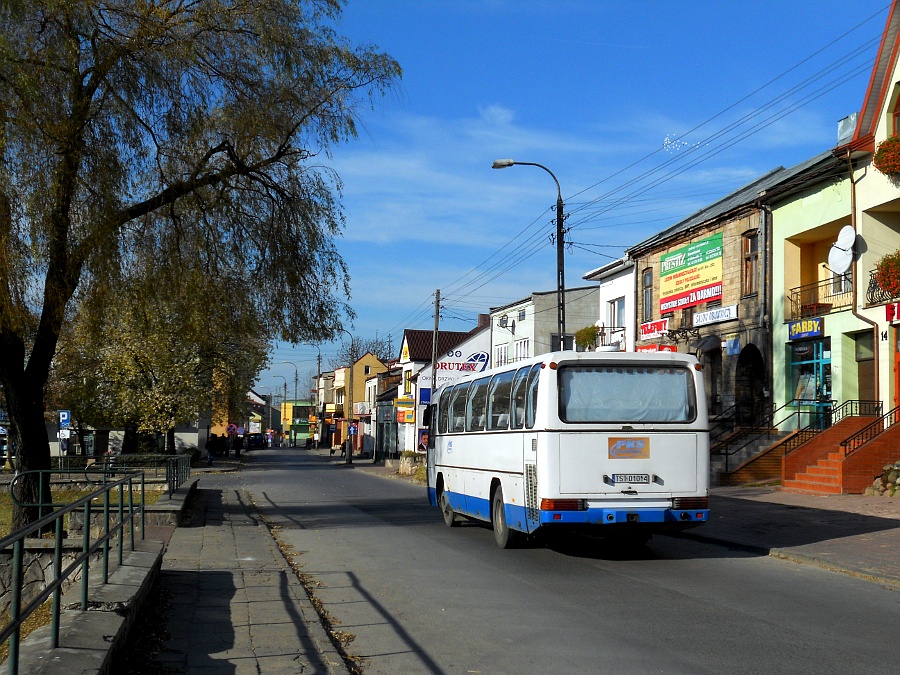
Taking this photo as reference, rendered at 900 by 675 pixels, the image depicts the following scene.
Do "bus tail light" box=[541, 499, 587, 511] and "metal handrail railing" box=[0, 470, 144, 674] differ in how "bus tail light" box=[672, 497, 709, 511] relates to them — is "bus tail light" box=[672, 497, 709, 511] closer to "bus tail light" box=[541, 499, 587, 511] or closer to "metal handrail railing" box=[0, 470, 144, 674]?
"bus tail light" box=[541, 499, 587, 511]

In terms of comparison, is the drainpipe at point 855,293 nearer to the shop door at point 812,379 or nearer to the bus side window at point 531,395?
the shop door at point 812,379

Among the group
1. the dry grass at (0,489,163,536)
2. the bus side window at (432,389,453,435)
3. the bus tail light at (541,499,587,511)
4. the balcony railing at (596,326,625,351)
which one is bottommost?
the dry grass at (0,489,163,536)

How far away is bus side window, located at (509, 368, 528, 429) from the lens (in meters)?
13.5

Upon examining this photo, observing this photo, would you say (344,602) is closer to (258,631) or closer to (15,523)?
(258,631)

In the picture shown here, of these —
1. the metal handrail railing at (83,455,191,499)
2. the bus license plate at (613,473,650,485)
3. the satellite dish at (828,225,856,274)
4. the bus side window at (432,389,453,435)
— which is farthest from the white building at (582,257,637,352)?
the bus license plate at (613,473,650,485)

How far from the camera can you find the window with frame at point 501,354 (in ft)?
190

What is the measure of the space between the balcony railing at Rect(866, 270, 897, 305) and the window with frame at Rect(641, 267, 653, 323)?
522 inches

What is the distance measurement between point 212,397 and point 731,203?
92.0ft

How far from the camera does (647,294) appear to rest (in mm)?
38781

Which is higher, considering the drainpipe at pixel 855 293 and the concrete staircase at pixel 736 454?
the drainpipe at pixel 855 293

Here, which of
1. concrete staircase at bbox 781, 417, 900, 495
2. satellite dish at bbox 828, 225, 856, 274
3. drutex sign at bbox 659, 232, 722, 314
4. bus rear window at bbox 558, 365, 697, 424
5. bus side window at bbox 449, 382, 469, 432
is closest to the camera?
bus rear window at bbox 558, 365, 697, 424

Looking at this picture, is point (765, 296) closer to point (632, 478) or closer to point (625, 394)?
point (625, 394)

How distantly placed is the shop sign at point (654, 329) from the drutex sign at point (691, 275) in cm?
50

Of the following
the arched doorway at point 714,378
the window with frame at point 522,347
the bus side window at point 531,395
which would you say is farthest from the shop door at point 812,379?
the window with frame at point 522,347
